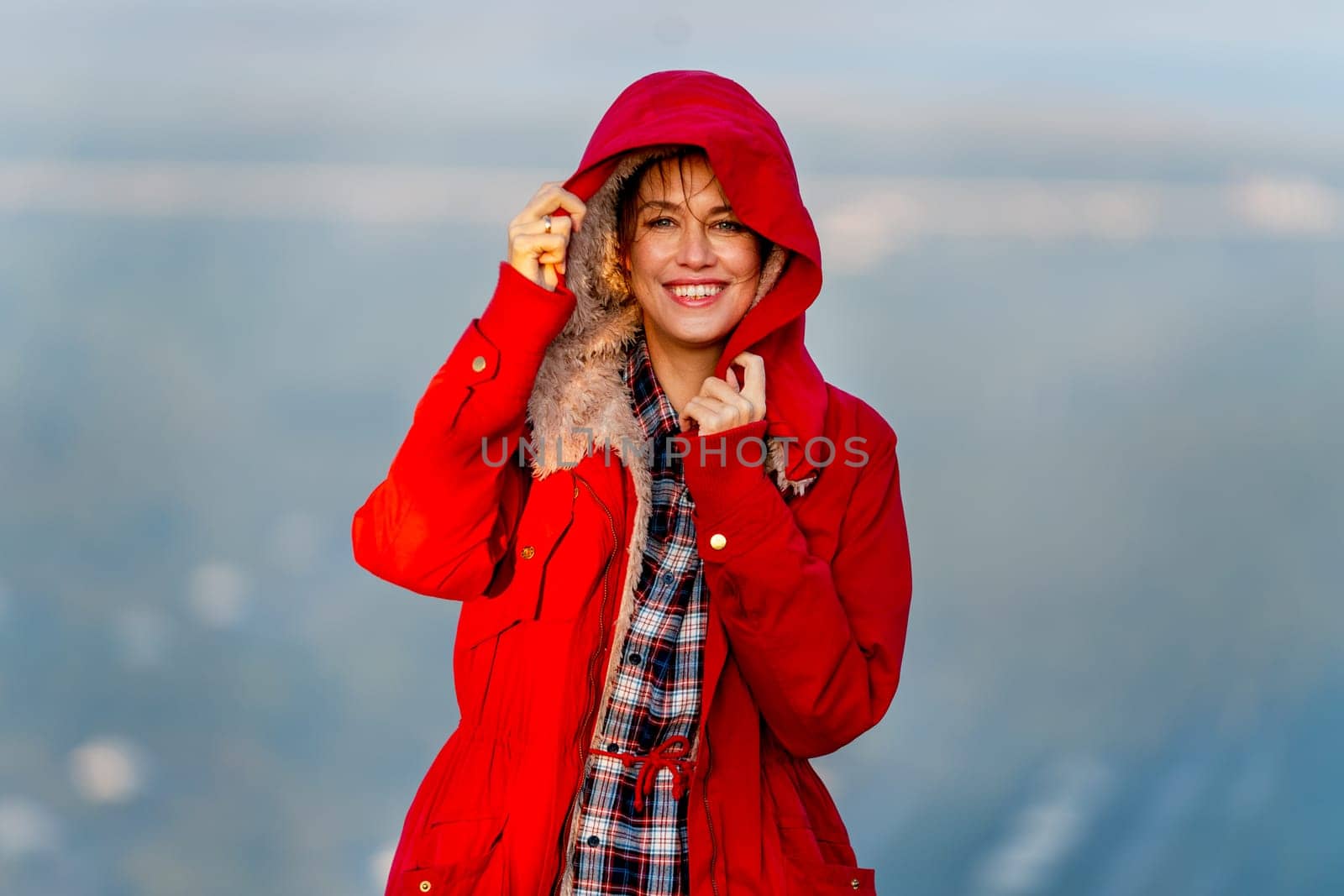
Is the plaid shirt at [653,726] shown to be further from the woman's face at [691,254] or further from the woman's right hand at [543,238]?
the woman's right hand at [543,238]

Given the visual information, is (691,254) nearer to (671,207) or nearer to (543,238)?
(671,207)

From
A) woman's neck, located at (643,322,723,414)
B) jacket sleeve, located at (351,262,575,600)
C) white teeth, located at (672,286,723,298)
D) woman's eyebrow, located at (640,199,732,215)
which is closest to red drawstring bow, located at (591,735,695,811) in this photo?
jacket sleeve, located at (351,262,575,600)

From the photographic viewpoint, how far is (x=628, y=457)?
6.82 ft

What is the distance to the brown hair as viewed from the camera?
2180 millimetres

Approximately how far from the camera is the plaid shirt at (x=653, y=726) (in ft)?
6.46

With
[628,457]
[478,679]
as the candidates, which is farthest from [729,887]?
[628,457]

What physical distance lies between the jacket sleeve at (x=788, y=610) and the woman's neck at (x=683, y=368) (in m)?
0.23

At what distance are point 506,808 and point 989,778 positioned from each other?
2.17 metres

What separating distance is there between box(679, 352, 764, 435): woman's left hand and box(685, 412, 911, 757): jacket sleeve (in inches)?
1.0

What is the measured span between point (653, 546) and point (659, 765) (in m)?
0.29

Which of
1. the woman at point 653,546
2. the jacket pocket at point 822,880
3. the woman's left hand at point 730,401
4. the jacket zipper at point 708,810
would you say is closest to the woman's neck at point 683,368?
the woman at point 653,546

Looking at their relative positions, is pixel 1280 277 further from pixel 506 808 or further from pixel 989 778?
pixel 506 808

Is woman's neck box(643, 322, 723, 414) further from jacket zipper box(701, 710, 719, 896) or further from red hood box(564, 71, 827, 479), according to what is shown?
jacket zipper box(701, 710, 719, 896)

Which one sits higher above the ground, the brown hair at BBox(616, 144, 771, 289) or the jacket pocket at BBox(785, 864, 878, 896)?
the brown hair at BBox(616, 144, 771, 289)
